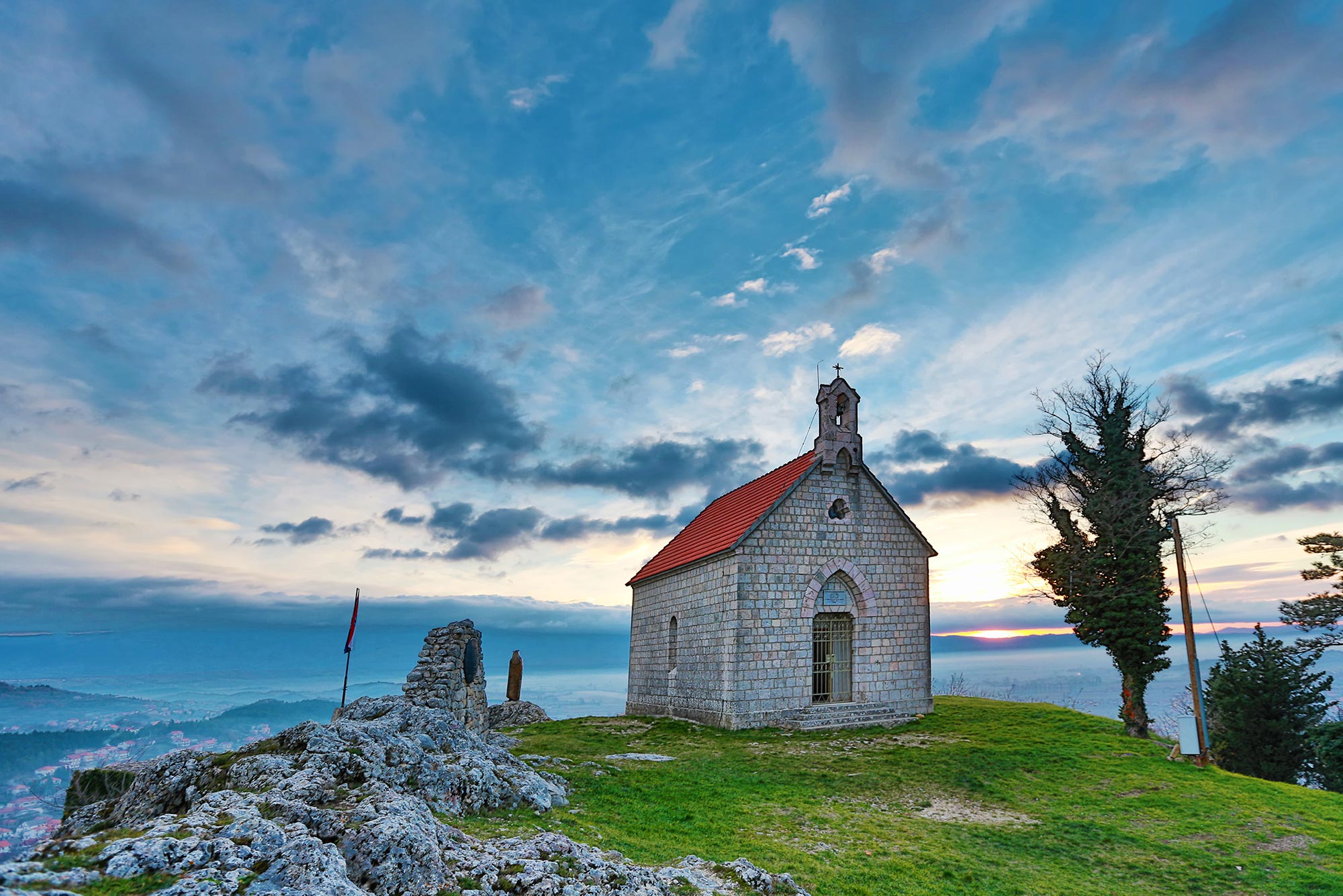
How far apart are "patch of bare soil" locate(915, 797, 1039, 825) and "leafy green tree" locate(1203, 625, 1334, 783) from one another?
16.8 meters

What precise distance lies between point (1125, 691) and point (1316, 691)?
8.14 metres

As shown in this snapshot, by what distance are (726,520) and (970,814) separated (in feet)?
48.4

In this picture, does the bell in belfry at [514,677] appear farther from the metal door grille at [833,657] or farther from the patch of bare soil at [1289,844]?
the patch of bare soil at [1289,844]

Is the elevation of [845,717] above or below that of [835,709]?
below

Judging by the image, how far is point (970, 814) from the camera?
13.6 meters

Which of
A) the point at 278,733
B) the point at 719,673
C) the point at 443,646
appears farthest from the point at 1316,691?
the point at 278,733

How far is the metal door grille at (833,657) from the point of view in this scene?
24188 millimetres

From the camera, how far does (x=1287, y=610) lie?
24781mm

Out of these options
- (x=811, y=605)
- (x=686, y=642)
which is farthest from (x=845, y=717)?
(x=686, y=642)

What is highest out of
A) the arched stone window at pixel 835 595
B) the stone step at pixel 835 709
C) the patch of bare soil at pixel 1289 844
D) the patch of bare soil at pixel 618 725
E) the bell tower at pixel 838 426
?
the bell tower at pixel 838 426

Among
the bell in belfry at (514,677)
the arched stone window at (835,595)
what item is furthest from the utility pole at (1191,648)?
the bell in belfry at (514,677)

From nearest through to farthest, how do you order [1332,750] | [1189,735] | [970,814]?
1. [970,814]
2. [1189,735]
3. [1332,750]

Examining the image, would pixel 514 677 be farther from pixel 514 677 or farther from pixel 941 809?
pixel 941 809

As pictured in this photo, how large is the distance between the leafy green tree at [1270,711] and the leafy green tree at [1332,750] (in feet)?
4.85
